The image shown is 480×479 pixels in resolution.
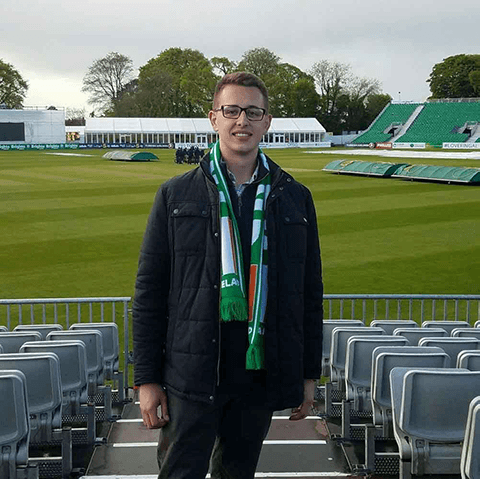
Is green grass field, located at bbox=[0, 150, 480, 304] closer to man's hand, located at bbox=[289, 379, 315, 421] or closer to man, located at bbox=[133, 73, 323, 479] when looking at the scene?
man's hand, located at bbox=[289, 379, 315, 421]

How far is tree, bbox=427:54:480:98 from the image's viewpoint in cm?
11339

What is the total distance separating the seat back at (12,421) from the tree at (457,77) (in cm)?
11654

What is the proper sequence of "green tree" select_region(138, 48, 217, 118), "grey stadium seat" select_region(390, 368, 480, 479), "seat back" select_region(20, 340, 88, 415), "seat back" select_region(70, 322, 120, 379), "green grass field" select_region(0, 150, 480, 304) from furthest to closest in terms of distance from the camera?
"green tree" select_region(138, 48, 217, 118) → "green grass field" select_region(0, 150, 480, 304) → "seat back" select_region(70, 322, 120, 379) → "seat back" select_region(20, 340, 88, 415) → "grey stadium seat" select_region(390, 368, 480, 479)

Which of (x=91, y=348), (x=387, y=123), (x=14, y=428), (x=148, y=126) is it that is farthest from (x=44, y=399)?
(x=387, y=123)

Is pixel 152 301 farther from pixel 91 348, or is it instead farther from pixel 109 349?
pixel 109 349

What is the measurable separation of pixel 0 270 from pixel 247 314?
1237 cm

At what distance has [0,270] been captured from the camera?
47.3 feet

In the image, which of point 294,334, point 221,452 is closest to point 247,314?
point 294,334

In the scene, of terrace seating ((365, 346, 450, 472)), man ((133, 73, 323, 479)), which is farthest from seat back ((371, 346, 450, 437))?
man ((133, 73, 323, 479))

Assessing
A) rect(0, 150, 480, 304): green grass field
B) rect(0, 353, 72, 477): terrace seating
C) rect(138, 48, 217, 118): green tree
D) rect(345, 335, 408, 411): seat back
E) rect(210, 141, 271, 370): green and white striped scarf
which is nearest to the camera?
rect(210, 141, 271, 370): green and white striped scarf

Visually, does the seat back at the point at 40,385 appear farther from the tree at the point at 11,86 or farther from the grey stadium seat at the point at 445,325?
the tree at the point at 11,86

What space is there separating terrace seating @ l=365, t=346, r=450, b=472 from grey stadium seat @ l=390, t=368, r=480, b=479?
56 centimetres

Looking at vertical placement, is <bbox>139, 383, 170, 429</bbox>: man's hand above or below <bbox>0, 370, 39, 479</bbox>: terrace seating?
above

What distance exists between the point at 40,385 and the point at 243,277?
2265 mm
